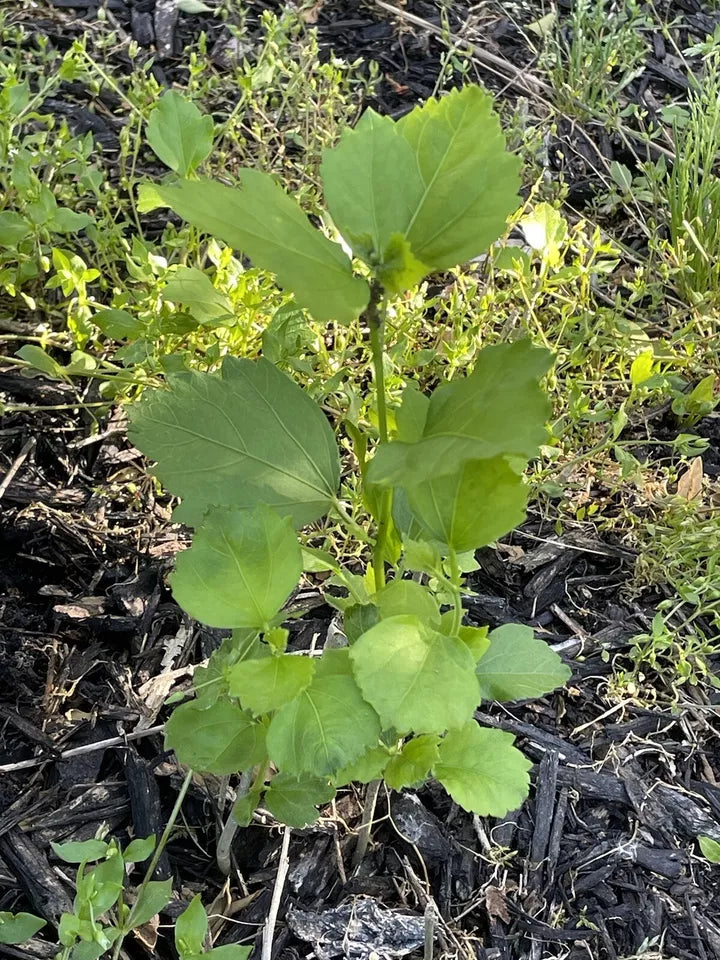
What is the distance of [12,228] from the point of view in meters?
1.74

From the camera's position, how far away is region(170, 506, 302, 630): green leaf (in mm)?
910

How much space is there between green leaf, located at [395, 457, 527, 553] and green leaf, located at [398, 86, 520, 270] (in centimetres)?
22

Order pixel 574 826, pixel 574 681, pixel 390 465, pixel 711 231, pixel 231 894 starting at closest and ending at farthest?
pixel 390 465 → pixel 231 894 → pixel 574 826 → pixel 574 681 → pixel 711 231

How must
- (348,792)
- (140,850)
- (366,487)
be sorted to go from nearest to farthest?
(366,487), (140,850), (348,792)

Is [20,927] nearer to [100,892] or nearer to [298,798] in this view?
[100,892]

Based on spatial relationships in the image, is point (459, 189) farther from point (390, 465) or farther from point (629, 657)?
point (629, 657)

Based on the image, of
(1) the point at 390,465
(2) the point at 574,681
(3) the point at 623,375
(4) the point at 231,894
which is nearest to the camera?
(1) the point at 390,465

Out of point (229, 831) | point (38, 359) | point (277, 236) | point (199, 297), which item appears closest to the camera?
point (277, 236)

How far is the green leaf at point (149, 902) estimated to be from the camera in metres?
1.11

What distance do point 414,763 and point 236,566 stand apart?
0.35 m

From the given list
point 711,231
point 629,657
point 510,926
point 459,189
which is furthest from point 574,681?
point 711,231

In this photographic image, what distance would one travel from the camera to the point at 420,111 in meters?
0.81

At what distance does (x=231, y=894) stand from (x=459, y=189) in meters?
1.04

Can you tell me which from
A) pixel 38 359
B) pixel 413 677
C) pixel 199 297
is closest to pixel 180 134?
pixel 199 297
